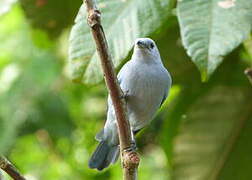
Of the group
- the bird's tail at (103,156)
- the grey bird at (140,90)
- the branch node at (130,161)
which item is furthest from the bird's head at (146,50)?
the branch node at (130,161)

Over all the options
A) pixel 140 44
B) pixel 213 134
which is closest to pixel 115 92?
pixel 140 44

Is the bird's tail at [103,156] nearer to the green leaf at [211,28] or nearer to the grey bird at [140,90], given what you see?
the grey bird at [140,90]

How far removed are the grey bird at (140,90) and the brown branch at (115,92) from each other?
68cm

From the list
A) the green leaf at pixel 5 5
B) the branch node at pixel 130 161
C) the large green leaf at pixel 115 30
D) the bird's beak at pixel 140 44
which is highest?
the branch node at pixel 130 161

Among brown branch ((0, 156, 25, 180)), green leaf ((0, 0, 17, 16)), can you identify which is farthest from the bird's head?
brown branch ((0, 156, 25, 180))

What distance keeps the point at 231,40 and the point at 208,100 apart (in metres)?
1.12

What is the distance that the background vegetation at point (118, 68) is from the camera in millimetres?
2277

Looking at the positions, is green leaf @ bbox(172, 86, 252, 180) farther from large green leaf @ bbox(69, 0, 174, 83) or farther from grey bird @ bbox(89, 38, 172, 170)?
large green leaf @ bbox(69, 0, 174, 83)

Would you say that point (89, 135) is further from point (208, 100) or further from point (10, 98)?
point (208, 100)

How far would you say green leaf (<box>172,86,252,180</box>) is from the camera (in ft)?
10.1

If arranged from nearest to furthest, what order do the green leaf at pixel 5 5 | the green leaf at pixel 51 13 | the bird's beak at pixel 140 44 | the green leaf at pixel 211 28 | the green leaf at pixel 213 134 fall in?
the green leaf at pixel 211 28, the bird's beak at pixel 140 44, the green leaf at pixel 5 5, the green leaf at pixel 213 134, the green leaf at pixel 51 13

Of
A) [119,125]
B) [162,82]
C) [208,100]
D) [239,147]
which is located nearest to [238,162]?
[239,147]

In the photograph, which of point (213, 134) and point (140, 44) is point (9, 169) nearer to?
point (140, 44)

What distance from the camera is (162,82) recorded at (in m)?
2.40
